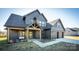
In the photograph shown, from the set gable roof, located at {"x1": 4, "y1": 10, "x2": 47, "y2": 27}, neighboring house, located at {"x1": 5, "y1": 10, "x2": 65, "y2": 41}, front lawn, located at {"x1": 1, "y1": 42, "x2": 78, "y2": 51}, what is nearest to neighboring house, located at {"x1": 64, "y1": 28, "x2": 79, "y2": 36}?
neighboring house, located at {"x1": 5, "y1": 10, "x2": 65, "y2": 41}

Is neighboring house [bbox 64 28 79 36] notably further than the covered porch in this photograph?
Yes

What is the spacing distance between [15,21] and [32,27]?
62 cm

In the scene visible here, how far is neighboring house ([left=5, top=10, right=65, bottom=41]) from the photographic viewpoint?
13.3 ft

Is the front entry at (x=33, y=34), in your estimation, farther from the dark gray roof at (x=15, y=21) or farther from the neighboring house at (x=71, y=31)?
the neighboring house at (x=71, y=31)

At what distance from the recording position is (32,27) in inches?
167

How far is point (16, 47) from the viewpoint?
4125 millimetres

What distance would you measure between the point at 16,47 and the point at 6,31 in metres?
0.64

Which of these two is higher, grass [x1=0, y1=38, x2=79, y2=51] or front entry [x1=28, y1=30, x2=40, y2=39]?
front entry [x1=28, y1=30, x2=40, y2=39]

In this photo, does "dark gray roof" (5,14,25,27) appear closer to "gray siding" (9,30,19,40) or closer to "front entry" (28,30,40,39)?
"gray siding" (9,30,19,40)

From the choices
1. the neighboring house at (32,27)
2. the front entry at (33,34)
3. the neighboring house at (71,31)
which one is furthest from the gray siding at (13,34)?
the neighboring house at (71,31)

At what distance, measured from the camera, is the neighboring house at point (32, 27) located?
4055 mm

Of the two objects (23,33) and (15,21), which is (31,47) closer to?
(23,33)
